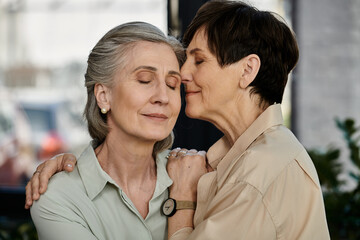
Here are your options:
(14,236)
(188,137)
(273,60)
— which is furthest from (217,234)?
(14,236)

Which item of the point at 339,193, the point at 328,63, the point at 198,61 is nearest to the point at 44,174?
the point at 198,61

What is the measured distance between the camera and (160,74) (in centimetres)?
179

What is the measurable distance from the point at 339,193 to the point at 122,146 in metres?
1.62

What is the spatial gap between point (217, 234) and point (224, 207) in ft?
0.26

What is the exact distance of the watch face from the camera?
70.5 inches

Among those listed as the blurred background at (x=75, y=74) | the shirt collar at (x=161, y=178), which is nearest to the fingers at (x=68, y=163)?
the shirt collar at (x=161, y=178)

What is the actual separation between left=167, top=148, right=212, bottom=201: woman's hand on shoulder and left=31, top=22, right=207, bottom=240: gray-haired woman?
0.04m

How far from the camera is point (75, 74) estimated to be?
3703mm

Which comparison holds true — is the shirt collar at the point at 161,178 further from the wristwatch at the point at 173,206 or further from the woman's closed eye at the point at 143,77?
the woman's closed eye at the point at 143,77

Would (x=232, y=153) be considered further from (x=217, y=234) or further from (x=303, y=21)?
(x=303, y=21)

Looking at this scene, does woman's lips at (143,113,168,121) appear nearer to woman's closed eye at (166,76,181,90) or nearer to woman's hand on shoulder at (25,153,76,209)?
woman's closed eye at (166,76,181,90)

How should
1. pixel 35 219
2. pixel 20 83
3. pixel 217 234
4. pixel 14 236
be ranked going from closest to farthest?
pixel 217 234 < pixel 35 219 < pixel 14 236 < pixel 20 83

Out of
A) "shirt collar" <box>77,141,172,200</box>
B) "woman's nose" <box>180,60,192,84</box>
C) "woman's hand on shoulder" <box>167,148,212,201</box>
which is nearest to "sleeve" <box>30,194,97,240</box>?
"shirt collar" <box>77,141,172,200</box>

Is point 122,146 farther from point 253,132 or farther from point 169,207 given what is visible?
point 253,132
